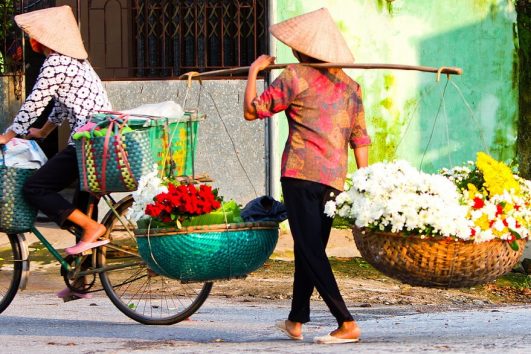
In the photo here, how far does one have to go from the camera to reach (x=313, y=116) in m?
6.82

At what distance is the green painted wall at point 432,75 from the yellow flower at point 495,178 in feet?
19.4

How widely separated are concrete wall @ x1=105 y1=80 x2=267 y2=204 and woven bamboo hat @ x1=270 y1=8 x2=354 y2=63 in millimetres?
5855

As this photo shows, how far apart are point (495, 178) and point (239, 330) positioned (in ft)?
7.00

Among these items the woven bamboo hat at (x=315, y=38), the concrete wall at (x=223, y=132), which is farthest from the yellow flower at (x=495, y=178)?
the concrete wall at (x=223, y=132)

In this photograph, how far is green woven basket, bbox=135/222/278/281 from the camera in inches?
276

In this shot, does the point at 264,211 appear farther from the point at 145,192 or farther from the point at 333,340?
the point at 333,340

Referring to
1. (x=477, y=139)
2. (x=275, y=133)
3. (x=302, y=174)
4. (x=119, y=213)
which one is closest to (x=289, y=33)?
(x=302, y=174)

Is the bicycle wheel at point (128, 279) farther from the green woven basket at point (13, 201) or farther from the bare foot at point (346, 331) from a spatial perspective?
the bare foot at point (346, 331)

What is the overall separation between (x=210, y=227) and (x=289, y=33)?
3.89 ft

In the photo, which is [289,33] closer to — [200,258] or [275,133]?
[200,258]

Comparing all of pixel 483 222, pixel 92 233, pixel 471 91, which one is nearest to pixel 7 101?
pixel 471 91

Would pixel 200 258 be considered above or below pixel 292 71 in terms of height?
below

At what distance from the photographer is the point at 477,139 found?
43.5 feet

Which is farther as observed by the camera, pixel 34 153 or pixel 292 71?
pixel 34 153
